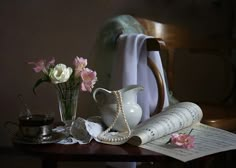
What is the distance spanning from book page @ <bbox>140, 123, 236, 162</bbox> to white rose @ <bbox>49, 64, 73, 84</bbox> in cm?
30

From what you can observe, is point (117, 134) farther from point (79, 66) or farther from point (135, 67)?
point (135, 67)

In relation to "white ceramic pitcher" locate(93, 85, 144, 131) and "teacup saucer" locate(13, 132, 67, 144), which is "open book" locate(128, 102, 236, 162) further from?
"teacup saucer" locate(13, 132, 67, 144)

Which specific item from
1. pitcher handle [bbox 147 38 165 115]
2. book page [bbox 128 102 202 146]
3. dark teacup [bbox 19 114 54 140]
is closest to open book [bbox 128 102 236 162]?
book page [bbox 128 102 202 146]

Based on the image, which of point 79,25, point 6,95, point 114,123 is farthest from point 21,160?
point 114,123

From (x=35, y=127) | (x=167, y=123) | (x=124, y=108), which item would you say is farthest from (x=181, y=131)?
(x=35, y=127)

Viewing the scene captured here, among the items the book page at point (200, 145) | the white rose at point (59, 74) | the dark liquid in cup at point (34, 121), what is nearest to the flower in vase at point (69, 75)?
the white rose at point (59, 74)

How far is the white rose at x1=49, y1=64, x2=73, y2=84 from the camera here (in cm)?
110

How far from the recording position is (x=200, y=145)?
1.06m

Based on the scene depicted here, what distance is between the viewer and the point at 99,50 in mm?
1613

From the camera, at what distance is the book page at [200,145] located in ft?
3.23

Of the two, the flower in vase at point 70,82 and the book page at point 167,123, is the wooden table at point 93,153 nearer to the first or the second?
the book page at point 167,123

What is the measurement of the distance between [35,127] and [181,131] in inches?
18.4

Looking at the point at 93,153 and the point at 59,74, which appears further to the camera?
the point at 59,74

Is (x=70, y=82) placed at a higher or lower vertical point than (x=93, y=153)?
higher
